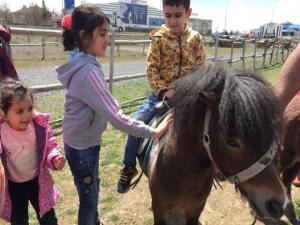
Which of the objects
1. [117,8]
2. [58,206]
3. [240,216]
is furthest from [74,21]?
[117,8]

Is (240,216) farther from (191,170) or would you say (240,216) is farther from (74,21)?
(74,21)

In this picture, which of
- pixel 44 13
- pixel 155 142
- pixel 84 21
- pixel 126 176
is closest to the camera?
pixel 84 21

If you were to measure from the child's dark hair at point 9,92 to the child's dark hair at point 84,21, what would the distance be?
485 mm

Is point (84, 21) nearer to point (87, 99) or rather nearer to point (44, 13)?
point (87, 99)

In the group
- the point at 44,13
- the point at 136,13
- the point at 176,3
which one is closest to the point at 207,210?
the point at 176,3

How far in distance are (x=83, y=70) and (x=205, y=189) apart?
1185 mm

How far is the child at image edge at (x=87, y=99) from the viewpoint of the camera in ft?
7.41

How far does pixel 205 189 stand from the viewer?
249 cm

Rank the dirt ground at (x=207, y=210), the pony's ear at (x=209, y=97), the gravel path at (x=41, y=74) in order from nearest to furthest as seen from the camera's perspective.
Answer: the pony's ear at (x=209, y=97), the dirt ground at (x=207, y=210), the gravel path at (x=41, y=74)

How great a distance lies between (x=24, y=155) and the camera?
246cm

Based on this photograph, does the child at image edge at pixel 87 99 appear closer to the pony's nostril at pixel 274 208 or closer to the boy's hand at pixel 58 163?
the boy's hand at pixel 58 163

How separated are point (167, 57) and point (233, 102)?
1.50 meters

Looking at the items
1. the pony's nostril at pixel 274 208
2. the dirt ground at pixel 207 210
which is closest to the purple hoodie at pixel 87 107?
the pony's nostril at pixel 274 208

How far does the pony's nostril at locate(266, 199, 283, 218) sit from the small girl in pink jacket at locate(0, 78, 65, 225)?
1383 mm
